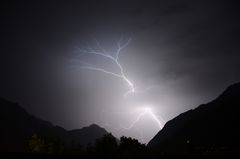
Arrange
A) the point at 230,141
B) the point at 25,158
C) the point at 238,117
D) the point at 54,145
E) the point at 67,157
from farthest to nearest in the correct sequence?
the point at 238,117 < the point at 230,141 < the point at 54,145 < the point at 67,157 < the point at 25,158

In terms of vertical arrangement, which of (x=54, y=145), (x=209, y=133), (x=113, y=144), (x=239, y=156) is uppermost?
(x=209, y=133)

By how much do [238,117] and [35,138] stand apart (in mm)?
A: 146203

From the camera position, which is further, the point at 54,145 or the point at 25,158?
the point at 54,145

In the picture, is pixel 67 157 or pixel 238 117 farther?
pixel 238 117

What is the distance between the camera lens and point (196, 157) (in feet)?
61.5

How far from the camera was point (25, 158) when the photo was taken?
15.7 metres

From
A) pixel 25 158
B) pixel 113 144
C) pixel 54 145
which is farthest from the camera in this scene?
pixel 54 145

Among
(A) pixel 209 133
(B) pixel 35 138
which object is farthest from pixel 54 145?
(A) pixel 209 133

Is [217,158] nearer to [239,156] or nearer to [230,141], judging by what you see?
[239,156]

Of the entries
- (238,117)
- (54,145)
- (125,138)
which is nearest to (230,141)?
(238,117)

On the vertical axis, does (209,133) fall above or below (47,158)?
above

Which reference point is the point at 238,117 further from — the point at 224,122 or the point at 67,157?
the point at 67,157

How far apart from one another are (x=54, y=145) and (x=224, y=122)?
141 meters

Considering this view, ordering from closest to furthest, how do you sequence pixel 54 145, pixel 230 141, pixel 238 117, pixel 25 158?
pixel 25 158 → pixel 54 145 → pixel 230 141 → pixel 238 117
